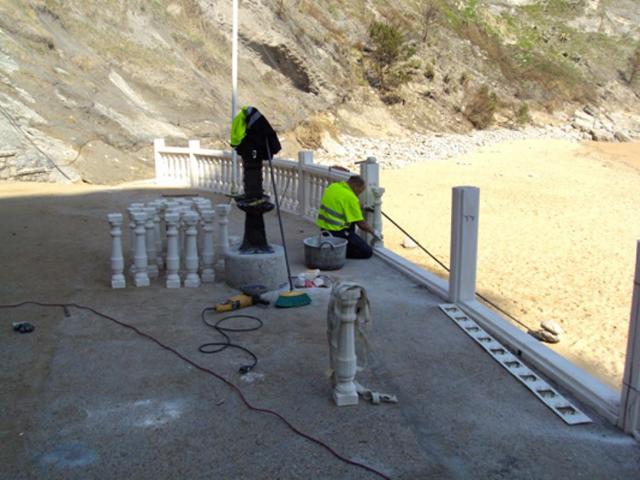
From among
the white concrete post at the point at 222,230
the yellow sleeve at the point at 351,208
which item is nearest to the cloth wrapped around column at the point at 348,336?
the white concrete post at the point at 222,230

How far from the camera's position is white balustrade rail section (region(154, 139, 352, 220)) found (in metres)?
10.6

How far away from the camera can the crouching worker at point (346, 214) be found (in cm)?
823

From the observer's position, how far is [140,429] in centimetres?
379

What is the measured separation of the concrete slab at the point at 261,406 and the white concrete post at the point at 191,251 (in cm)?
34

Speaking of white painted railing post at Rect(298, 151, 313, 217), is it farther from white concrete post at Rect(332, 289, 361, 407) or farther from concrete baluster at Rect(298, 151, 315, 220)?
white concrete post at Rect(332, 289, 361, 407)

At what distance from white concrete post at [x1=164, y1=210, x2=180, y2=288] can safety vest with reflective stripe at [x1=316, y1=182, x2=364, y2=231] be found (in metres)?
2.25

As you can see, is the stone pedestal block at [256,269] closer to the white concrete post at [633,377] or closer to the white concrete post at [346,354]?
the white concrete post at [346,354]

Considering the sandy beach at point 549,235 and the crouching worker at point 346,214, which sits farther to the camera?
the sandy beach at point 549,235

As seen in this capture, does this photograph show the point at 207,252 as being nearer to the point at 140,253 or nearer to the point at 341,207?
the point at 140,253

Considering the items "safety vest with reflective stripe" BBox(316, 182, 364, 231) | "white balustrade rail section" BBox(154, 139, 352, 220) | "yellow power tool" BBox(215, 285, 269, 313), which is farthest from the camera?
"white balustrade rail section" BBox(154, 139, 352, 220)

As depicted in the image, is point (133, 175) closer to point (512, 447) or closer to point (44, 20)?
point (44, 20)

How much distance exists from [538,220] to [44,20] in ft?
51.8

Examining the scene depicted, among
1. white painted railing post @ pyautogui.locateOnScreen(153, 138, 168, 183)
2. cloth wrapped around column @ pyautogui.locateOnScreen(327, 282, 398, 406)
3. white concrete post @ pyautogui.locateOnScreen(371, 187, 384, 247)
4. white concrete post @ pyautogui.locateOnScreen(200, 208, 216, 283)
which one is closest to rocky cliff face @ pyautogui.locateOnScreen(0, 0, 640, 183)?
white painted railing post @ pyautogui.locateOnScreen(153, 138, 168, 183)

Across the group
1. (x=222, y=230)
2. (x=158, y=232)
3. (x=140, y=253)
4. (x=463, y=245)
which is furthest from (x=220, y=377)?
(x=158, y=232)
